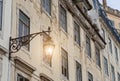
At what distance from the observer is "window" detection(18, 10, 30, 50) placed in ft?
58.9

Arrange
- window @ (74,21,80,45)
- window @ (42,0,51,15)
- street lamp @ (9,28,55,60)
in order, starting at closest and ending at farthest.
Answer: street lamp @ (9,28,55,60), window @ (42,0,51,15), window @ (74,21,80,45)

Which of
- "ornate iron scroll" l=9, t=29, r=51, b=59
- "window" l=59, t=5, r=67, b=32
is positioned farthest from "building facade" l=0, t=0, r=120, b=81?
"ornate iron scroll" l=9, t=29, r=51, b=59

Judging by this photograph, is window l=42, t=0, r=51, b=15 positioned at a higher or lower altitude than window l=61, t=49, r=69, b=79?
higher

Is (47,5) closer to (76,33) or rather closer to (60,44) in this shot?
(60,44)

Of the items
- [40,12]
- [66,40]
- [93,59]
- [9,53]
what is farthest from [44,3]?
[93,59]

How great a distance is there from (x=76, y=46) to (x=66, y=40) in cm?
218

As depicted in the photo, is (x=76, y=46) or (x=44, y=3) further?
(x=76, y=46)

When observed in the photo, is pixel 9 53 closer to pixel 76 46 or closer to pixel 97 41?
pixel 76 46

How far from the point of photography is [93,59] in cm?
3030

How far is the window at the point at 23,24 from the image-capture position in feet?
58.9

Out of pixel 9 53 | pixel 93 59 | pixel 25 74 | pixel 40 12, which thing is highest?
pixel 40 12

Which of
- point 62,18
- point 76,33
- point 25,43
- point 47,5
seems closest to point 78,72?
point 76,33

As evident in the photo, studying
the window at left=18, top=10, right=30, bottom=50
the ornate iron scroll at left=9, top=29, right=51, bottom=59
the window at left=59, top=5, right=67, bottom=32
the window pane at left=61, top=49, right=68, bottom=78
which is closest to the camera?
the ornate iron scroll at left=9, top=29, right=51, bottom=59

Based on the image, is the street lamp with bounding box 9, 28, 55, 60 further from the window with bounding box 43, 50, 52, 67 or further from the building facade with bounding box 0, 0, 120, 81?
the window with bounding box 43, 50, 52, 67
